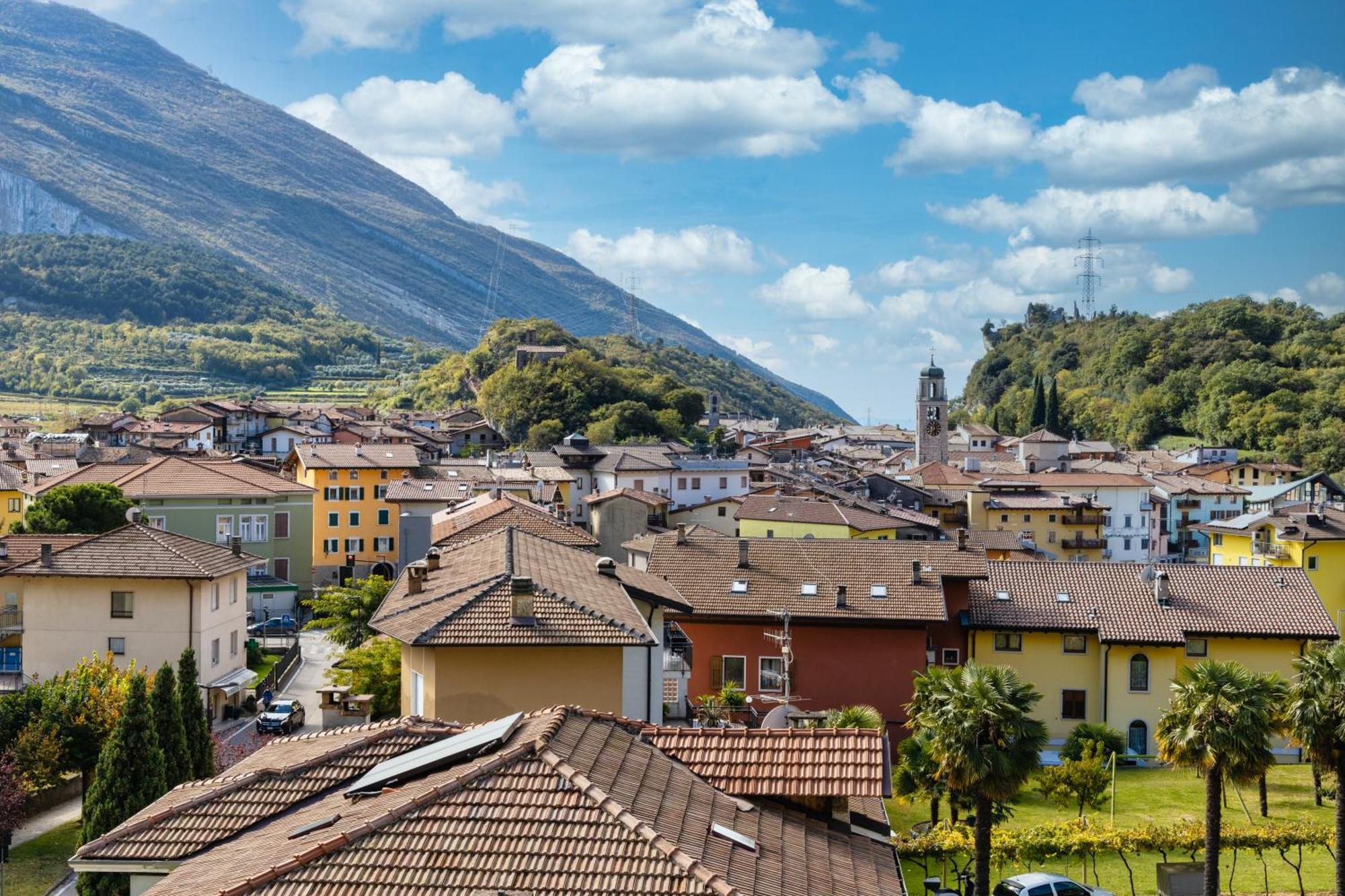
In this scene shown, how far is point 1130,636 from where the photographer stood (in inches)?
1610

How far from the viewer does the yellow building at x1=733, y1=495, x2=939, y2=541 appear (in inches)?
2643

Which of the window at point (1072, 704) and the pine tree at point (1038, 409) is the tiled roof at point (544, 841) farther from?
the pine tree at point (1038, 409)

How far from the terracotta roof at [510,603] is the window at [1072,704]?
64.4 ft

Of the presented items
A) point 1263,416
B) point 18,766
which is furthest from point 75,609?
point 1263,416

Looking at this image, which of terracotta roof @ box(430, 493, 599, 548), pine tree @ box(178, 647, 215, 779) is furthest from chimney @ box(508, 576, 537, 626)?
terracotta roof @ box(430, 493, 599, 548)

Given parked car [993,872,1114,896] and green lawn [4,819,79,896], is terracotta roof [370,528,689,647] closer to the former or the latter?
parked car [993,872,1114,896]

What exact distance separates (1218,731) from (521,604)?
13.2m

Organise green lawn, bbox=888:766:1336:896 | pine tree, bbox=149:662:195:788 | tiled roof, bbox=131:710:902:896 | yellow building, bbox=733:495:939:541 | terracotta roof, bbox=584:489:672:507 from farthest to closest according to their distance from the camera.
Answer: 1. terracotta roof, bbox=584:489:672:507
2. yellow building, bbox=733:495:939:541
3. green lawn, bbox=888:766:1336:896
4. pine tree, bbox=149:662:195:788
5. tiled roof, bbox=131:710:902:896

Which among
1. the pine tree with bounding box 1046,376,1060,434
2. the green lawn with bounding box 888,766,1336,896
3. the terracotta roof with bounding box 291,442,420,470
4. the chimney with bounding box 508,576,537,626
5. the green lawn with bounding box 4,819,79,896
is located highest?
the pine tree with bounding box 1046,376,1060,434

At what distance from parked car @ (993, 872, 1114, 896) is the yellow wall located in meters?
8.60

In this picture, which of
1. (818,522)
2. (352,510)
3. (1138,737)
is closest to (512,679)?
(1138,737)

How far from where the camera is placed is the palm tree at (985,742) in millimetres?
22859

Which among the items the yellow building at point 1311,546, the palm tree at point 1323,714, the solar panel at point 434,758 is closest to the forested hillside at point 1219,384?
the yellow building at point 1311,546

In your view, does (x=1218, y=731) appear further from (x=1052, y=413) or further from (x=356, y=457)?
(x=1052, y=413)
